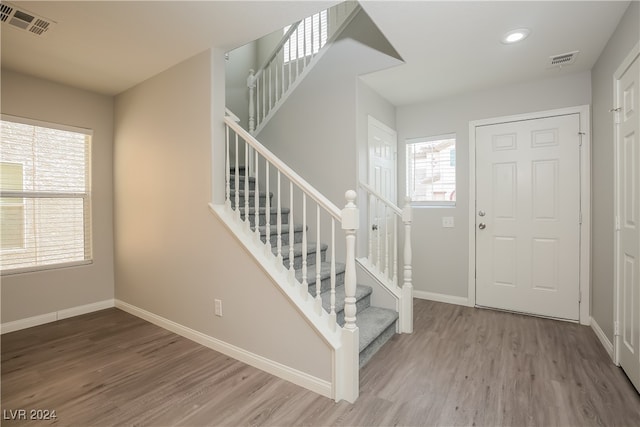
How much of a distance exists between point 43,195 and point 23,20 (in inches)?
68.1

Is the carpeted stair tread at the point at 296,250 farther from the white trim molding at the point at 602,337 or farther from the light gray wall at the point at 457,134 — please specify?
the white trim molding at the point at 602,337

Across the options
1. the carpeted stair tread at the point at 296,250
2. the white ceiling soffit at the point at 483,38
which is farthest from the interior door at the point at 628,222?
the carpeted stair tread at the point at 296,250

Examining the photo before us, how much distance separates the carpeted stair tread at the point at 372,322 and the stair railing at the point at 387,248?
161 mm

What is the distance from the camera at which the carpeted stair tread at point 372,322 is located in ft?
8.13

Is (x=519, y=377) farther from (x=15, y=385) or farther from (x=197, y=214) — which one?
(x=15, y=385)

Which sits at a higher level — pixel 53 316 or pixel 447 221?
pixel 447 221

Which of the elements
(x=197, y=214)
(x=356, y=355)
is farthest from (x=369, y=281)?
(x=197, y=214)

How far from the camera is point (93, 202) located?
3617 mm

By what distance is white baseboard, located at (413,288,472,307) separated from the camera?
3.73 meters

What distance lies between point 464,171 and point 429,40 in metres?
1.70

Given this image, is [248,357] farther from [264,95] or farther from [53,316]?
[264,95]

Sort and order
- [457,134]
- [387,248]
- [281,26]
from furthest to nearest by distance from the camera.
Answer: [457,134]
[387,248]
[281,26]

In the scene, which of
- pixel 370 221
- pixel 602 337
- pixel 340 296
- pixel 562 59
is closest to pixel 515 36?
pixel 562 59

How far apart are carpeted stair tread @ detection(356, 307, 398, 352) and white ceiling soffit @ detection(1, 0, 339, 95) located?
93.0 inches
